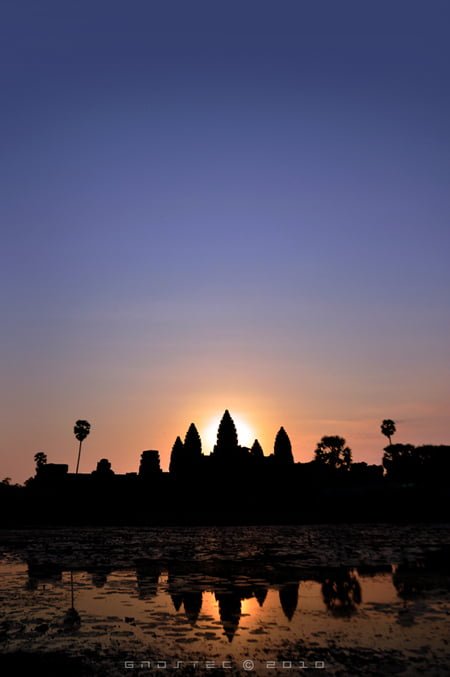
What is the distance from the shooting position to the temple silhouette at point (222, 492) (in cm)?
4747

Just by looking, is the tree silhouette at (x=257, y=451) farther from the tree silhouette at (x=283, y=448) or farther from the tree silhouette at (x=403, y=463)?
the tree silhouette at (x=403, y=463)

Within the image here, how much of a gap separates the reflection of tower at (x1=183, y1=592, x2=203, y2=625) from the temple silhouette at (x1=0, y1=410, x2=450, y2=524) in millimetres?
33830

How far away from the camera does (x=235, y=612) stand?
9891mm

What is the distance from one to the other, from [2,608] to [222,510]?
143 ft

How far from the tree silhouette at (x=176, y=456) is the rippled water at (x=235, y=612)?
183 feet

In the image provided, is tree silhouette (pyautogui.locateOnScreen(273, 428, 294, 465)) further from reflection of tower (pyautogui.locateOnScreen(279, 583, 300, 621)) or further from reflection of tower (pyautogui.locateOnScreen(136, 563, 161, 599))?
reflection of tower (pyautogui.locateOnScreen(279, 583, 300, 621))

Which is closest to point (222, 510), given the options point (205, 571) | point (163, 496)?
point (163, 496)

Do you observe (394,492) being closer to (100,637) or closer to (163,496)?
(163,496)

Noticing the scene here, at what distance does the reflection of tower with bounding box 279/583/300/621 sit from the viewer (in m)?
9.94

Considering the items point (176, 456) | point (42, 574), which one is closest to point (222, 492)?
point (176, 456)

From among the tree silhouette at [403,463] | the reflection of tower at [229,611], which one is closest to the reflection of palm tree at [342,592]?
the reflection of tower at [229,611]

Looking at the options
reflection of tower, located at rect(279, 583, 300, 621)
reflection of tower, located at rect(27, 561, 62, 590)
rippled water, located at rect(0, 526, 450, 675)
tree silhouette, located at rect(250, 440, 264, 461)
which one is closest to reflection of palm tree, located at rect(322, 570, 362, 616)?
rippled water, located at rect(0, 526, 450, 675)

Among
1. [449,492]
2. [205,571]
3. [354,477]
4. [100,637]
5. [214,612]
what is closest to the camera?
[100,637]

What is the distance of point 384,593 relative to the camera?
11648 mm
